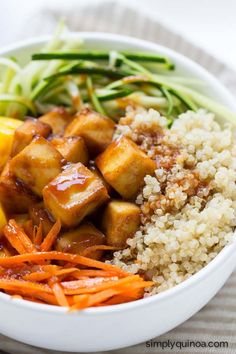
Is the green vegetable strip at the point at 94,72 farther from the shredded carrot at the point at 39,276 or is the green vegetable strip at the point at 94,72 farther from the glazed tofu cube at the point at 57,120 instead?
the shredded carrot at the point at 39,276

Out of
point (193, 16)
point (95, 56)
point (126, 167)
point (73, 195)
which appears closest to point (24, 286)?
point (73, 195)

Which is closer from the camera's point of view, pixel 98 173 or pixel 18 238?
pixel 18 238

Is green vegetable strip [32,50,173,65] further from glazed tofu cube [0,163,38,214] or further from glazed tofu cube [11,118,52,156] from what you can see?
glazed tofu cube [0,163,38,214]

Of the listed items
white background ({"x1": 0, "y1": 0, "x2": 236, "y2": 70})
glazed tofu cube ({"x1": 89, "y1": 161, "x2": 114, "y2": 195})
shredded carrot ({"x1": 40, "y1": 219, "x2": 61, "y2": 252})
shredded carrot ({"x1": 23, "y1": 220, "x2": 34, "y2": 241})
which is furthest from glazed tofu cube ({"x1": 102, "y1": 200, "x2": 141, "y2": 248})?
white background ({"x1": 0, "y1": 0, "x2": 236, "y2": 70})

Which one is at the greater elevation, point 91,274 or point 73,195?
point 73,195

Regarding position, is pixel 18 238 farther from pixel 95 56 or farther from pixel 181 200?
pixel 95 56
